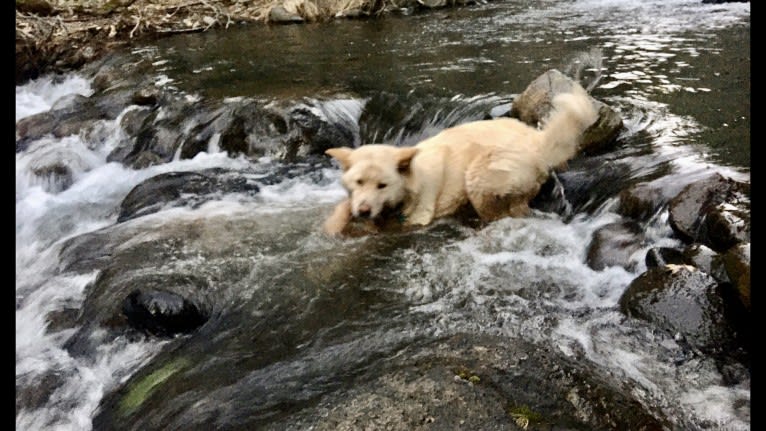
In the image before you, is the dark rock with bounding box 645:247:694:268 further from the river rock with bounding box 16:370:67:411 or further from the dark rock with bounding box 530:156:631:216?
the river rock with bounding box 16:370:67:411

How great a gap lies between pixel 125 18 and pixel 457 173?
1648 centimetres

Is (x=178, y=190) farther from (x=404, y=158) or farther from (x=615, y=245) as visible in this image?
(x=615, y=245)

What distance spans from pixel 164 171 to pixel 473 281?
5987mm

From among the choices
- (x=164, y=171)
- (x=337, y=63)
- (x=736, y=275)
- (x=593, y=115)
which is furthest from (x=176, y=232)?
(x=337, y=63)

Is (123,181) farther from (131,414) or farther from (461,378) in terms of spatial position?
(461,378)

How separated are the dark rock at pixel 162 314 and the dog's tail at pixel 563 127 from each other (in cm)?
387

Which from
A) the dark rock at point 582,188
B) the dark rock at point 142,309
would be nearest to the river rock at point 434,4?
the dark rock at point 582,188

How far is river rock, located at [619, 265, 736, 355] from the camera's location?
3729 millimetres

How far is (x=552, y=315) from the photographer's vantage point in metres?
4.32

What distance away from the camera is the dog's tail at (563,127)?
20.5 ft

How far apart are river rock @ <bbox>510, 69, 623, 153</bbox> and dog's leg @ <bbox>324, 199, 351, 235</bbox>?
9.30 ft

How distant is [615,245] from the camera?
205 inches

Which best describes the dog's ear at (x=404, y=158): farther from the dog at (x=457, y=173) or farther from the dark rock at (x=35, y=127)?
the dark rock at (x=35, y=127)

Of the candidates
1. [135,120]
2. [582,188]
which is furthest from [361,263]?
[135,120]
